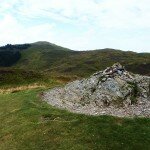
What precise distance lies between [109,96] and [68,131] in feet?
38.9

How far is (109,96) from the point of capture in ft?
150

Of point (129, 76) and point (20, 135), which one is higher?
point (129, 76)

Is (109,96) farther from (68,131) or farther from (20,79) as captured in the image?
(20,79)

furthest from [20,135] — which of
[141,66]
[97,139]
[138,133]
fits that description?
[141,66]

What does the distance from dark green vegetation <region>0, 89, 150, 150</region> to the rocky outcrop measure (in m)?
3.34

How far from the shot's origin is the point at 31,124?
38000 mm

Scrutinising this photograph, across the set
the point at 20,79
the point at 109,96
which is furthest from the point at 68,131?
the point at 20,79

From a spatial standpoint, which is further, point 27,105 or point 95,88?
point 95,88

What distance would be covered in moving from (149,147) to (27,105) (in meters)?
18.6

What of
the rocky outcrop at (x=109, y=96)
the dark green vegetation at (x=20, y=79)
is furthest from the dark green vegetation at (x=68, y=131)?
the dark green vegetation at (x=20, y=79)

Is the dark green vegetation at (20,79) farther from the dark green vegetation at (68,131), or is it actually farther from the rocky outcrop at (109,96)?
the dark green vegetation at (68,131)

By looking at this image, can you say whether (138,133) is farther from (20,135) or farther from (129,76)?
(129,76)

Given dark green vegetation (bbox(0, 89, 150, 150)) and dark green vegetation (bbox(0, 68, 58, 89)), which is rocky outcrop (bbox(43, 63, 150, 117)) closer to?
dark green vegetation (bbox(0, 89, 150, 150))

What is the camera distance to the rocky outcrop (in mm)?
42531
